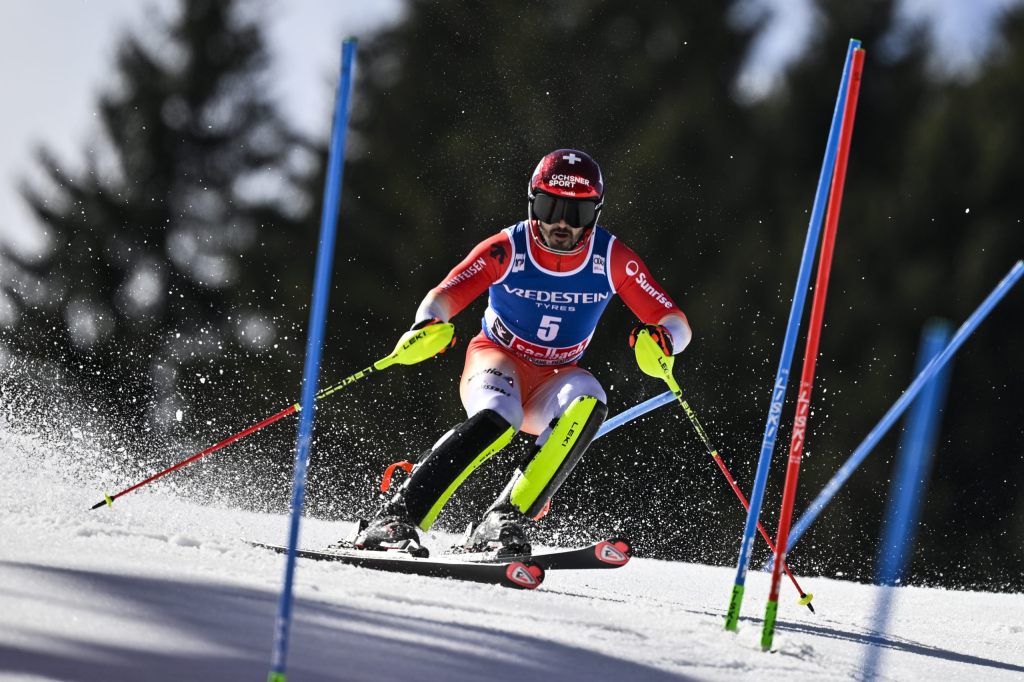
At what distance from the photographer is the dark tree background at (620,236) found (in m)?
11.9

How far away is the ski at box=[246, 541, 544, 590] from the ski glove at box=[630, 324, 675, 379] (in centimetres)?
77

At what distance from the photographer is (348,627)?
2264mm

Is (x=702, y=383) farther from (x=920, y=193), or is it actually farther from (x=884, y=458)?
(x=920, y=193)

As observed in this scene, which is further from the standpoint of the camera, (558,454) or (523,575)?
(558,454)

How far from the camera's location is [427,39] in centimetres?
1446

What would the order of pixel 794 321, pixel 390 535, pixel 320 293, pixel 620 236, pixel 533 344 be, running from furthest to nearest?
pixel 620 236
pixel 533 344
pixel 390 535
pixel 794 321
pixel 320 293

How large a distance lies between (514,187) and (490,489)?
12.1 feet

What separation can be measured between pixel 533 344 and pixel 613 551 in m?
0.82

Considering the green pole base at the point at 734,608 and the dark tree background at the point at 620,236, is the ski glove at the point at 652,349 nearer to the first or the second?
the green pole base at the point at 734,608

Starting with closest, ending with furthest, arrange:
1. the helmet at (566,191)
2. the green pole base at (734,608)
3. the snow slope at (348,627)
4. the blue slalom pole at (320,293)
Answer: the blue slalom pole at (320,293), the snow slope at (348,627), the green pole base at (734,608), the helmet at (566,191)

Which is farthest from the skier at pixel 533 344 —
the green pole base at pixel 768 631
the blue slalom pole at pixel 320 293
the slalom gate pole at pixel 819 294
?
the blue slalom pole at pixel 320 293

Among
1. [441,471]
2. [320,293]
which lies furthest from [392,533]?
[320,293]

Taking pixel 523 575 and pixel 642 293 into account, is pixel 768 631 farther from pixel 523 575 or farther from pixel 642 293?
pixel 642 293

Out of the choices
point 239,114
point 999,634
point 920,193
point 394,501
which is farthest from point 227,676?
point 239,114
